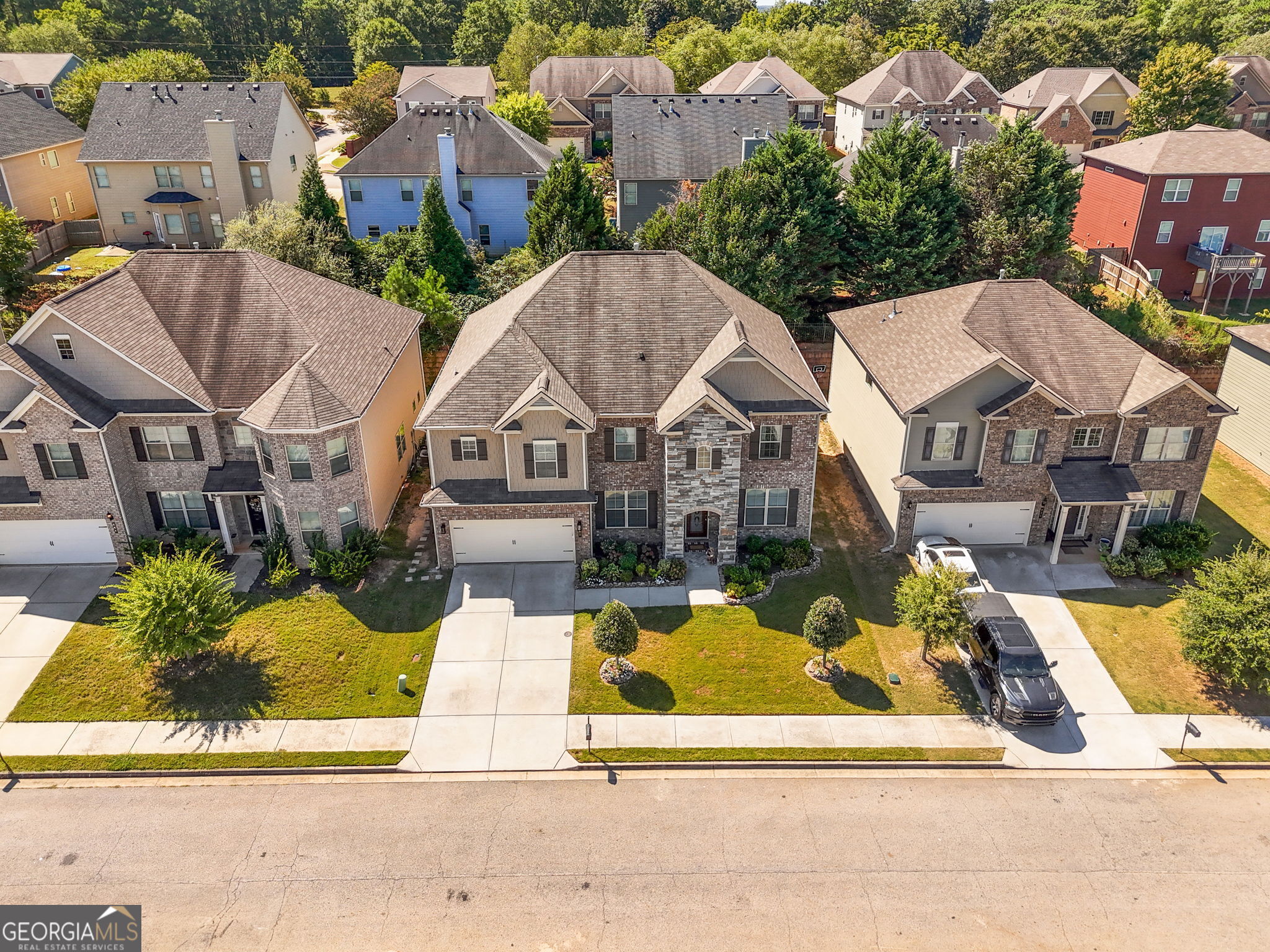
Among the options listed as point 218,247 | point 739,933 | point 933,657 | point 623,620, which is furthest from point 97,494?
point 218,247

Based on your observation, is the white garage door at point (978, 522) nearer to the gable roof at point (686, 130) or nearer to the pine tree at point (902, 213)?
the pine tree at point (902, 213)

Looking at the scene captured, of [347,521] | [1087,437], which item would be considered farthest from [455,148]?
[1087,437]

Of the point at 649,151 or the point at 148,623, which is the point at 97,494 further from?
the point at 649,151

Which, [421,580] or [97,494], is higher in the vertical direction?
[97,494]

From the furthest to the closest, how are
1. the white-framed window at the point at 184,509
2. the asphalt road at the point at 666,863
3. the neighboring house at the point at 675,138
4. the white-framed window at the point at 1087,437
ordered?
the neighboring house at the point at 675,138 → the white-framed window at the point at 184,509 → the white-framed window at the point at 1087,437 → the asphalt road at the point at 666,863

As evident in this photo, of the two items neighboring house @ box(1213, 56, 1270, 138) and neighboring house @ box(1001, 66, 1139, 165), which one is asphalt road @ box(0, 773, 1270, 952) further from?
neighboring house @ box(1213, 56, 1270, 138)

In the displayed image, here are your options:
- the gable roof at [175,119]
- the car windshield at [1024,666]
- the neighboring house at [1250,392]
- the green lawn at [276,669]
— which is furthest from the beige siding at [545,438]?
the gable roof at [175,119]
